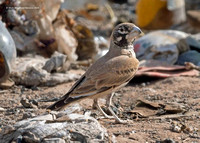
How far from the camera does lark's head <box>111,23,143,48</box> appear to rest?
5.45 m

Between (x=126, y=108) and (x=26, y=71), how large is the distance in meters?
2.04

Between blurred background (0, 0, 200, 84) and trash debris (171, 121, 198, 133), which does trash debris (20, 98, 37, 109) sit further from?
trash debris (171, 121, 198, 133)

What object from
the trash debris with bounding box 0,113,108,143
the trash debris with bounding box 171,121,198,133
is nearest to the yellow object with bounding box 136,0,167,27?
the trash debris with bounding box 171,121,198,133

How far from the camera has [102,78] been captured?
5.23 m

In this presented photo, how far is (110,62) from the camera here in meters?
5.37

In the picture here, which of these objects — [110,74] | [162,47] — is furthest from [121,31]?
[162,47]

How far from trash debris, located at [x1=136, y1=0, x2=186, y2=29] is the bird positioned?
8.16 m

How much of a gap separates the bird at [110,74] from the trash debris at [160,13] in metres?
8.16

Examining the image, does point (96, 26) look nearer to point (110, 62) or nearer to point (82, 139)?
point (110, 62)

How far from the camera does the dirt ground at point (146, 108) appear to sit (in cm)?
475

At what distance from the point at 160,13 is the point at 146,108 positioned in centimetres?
829

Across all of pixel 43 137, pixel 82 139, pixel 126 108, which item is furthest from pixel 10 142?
pixel 126 108

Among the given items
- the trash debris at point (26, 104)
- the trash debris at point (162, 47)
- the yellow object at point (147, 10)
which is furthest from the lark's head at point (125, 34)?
the yellow object at point (147, 10)

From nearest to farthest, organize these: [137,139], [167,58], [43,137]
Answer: [43,137] → [137,139] → [167,58]
